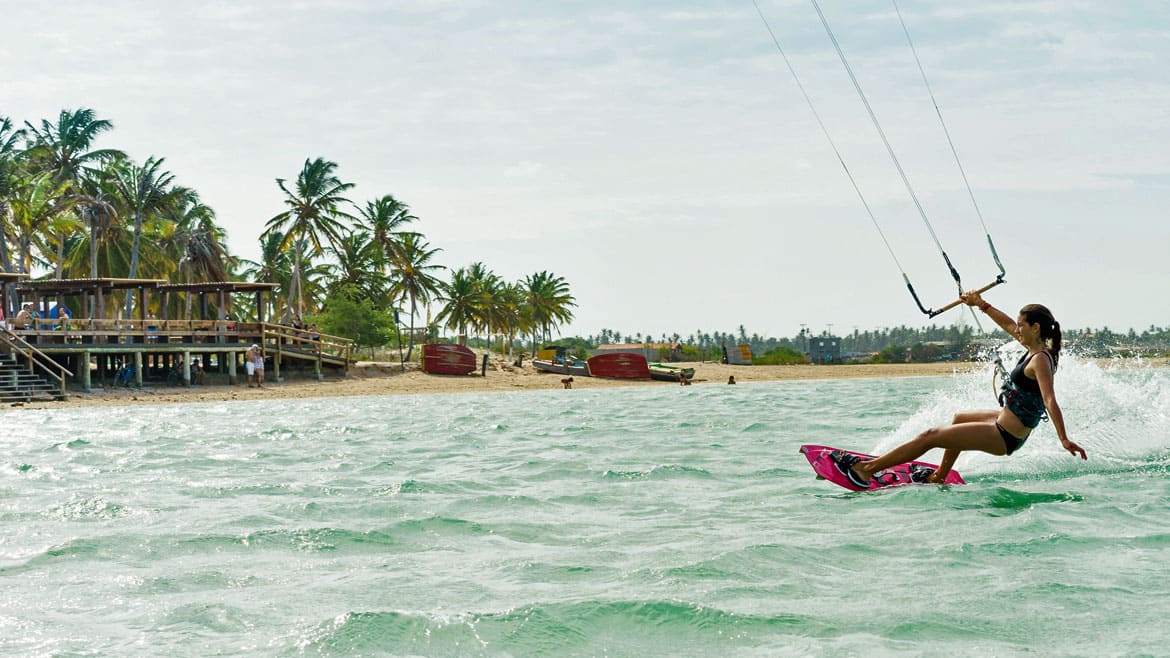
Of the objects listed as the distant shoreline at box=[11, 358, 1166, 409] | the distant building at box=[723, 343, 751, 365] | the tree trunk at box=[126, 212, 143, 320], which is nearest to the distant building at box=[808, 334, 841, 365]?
the distant shoreline at box=[11, 358, 1166, 409]

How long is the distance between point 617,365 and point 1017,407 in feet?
136

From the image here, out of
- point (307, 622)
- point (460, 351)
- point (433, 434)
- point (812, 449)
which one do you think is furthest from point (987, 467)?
point (460, 351)

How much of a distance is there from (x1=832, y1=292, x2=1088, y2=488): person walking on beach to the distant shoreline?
14897mm

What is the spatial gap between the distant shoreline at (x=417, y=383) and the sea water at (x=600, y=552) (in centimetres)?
1408

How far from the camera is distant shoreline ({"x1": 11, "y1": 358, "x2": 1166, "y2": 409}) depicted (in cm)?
3300

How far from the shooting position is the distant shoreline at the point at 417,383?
33.0m

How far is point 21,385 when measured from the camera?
102 ft

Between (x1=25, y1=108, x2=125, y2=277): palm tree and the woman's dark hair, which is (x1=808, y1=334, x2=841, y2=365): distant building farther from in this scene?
the woman's dark hair

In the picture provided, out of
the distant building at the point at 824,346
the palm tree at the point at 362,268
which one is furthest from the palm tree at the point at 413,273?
the distant building at the point at 824,346

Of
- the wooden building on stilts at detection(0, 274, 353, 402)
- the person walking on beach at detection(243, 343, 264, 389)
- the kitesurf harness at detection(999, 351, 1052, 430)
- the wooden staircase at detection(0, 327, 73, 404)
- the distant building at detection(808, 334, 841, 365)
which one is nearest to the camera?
the kitesurf harness at detection(999, 351, 1052, 430)

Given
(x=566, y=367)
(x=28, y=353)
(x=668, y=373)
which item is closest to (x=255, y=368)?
(x=28, y=353)

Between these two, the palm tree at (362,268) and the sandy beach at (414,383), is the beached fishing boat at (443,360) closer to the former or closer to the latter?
the sandy beach at (414,383)

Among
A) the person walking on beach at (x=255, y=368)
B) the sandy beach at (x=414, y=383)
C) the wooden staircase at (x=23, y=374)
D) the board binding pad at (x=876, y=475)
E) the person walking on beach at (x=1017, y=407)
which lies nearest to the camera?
the person walking on beach at (x=1017, y=407)

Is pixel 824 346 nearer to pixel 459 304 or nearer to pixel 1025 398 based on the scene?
pixel 459 304
